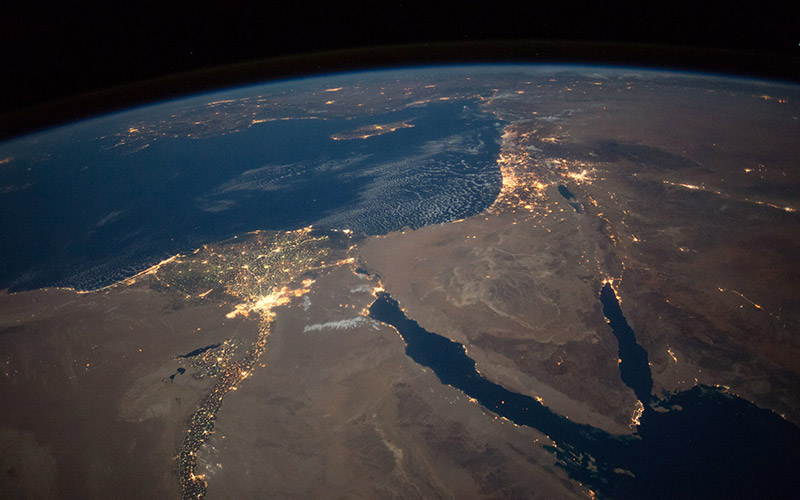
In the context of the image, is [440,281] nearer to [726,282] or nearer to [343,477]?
[343,477]

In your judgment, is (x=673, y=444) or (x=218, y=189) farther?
(x=218, y=189)

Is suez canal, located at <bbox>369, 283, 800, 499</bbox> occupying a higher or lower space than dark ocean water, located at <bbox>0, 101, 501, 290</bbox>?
lower

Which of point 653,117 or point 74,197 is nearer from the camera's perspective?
point 74,197

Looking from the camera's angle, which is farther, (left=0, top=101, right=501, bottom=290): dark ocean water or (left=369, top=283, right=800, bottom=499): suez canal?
(left=0, top=101, right=501, bottom=290): dark ocean water

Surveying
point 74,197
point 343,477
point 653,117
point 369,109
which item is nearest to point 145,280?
point 343,477

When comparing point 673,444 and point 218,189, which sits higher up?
point 218,189
